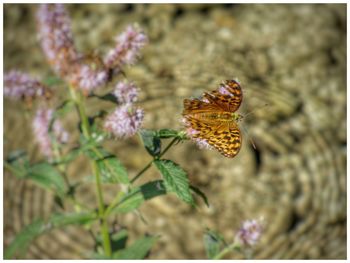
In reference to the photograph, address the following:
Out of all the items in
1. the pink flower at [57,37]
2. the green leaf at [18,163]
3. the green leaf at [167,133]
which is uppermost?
the pink flower at [57,37]

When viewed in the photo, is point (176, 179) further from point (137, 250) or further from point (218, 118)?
point (137, 250)

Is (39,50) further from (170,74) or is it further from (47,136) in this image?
(47,136)

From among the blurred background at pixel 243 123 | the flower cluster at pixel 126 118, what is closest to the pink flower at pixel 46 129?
the flower cluster at pixel 126 118

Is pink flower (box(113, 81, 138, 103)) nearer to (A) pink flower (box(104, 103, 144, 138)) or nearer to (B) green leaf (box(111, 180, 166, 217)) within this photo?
(A) pink flower (box(104, 103, 144, 138))

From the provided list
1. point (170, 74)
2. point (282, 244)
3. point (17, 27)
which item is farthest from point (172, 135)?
point (17, 27)

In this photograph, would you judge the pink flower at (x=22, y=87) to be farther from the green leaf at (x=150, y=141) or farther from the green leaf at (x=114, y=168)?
the green leaf at (x=150, y=141)

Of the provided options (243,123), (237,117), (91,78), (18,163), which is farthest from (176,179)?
(243,123)

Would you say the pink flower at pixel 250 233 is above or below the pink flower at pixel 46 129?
below
